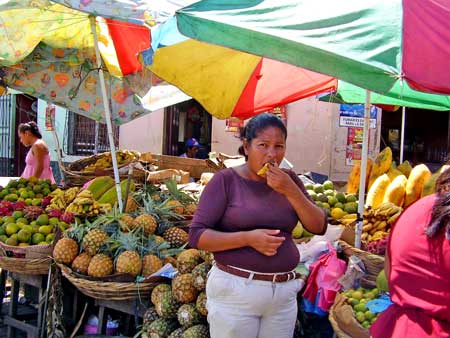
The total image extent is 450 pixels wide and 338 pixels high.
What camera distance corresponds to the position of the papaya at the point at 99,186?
512cm

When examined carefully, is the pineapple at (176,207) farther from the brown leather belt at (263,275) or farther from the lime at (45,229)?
the brown leather belt at (263,275)

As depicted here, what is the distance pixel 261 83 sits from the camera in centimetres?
533

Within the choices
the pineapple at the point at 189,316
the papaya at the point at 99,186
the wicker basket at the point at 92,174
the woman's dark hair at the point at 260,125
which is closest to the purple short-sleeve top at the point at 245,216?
the woman's dark hair at the point at 260,125

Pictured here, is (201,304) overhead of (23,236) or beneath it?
beneath

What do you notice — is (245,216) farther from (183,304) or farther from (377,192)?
(377,192)

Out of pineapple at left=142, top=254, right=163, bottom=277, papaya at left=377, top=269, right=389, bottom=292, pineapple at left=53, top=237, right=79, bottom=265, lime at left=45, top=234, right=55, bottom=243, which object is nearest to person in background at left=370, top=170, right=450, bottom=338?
papaya at left=377, top=269, right=389, bottom=292

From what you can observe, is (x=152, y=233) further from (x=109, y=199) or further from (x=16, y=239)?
(x=16, y=239)

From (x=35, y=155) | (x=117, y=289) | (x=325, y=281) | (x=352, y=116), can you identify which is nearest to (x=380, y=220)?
(x=325, y=281)

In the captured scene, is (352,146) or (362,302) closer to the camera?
(362,302)

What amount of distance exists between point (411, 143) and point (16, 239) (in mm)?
9148

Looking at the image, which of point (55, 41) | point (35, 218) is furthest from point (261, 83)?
Answer: point (35, 218)

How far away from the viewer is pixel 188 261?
12.2 feet

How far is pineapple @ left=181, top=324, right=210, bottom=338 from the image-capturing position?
130 inches

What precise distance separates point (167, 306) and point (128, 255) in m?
0.55
